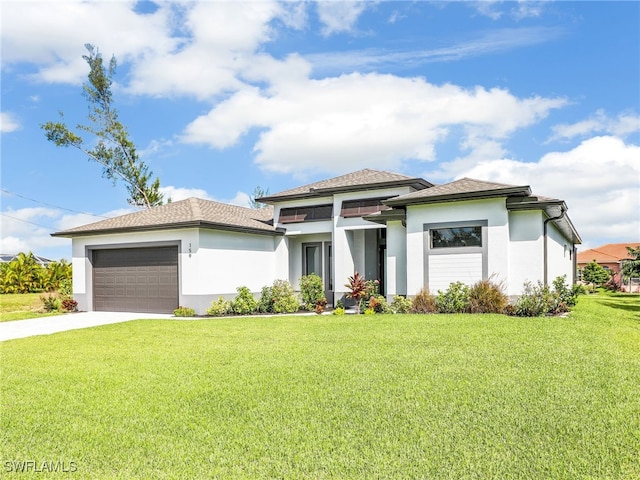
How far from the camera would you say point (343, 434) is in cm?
452

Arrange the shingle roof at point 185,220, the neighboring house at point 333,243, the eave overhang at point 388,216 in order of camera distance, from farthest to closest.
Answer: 1. the shingle roof at point 185,220
2. the eave overhang at point 388,216
3. the neighboring house at point 333,243

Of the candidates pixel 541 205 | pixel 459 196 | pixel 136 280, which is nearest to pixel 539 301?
pixel 541 205

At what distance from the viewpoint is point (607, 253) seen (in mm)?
47469

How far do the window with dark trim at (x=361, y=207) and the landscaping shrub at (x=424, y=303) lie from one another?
14.4 feet

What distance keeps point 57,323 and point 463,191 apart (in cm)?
1352

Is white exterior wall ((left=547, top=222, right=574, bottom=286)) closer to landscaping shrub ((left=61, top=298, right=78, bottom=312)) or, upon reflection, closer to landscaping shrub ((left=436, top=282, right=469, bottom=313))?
landscaping shrub ((left=436, top=282, right=469, bottom=313))

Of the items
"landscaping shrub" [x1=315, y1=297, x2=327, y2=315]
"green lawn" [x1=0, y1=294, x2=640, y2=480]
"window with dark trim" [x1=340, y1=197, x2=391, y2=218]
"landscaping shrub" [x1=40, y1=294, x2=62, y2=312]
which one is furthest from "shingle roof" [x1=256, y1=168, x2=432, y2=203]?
"landscaping shrub" [x1=40, y1=294, x2=62, y2=312]

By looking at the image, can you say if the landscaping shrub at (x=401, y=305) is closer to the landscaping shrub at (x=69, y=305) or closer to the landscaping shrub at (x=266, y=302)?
the landscaping shrub at (x=266, y=302)

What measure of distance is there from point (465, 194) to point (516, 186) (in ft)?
4.82

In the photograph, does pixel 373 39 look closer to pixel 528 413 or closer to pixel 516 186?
pixel 516 186

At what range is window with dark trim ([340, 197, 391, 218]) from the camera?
58.7 feet

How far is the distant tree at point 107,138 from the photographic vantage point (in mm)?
29391

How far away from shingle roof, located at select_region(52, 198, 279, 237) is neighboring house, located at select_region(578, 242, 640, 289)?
34.2 m

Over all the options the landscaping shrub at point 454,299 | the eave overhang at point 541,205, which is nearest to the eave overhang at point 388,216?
the landscaping shrub at point 454,299
